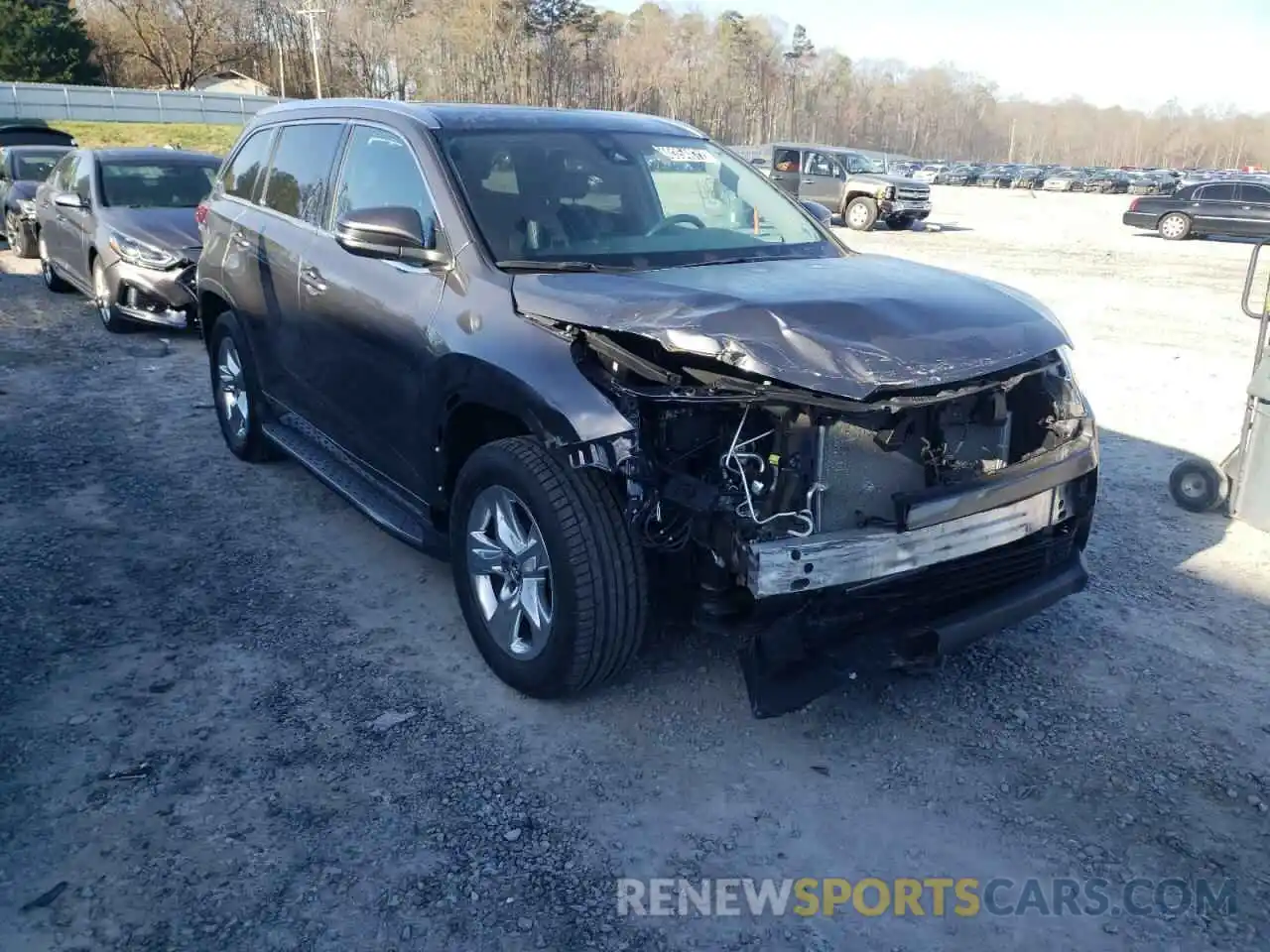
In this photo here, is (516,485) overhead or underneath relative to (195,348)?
overhead

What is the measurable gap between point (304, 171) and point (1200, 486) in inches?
197

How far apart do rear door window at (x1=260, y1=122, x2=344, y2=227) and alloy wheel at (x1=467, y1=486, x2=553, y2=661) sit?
6.29 ft

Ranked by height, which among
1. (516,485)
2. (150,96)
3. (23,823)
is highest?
(150,96)

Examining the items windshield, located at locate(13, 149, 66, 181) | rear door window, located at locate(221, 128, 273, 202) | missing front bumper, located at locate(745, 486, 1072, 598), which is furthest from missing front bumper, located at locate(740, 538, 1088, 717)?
windshield, located at locate(13, 149, 66, 181)

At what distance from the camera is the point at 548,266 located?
11.9 ft

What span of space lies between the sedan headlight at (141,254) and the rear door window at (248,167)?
3.71 m

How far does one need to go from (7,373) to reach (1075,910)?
8485 mm

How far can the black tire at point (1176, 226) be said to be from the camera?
25234 millimetres

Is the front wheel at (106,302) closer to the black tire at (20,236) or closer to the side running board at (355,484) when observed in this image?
the side running board at (355,484)

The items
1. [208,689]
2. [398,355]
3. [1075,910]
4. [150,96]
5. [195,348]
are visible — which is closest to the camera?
[1075,910]

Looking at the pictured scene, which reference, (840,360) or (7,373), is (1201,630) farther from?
(7,373)

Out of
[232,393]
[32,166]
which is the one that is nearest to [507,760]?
[232,393]

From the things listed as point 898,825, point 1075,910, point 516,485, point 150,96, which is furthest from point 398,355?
point 150,96

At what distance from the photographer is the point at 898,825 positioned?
2.98m
